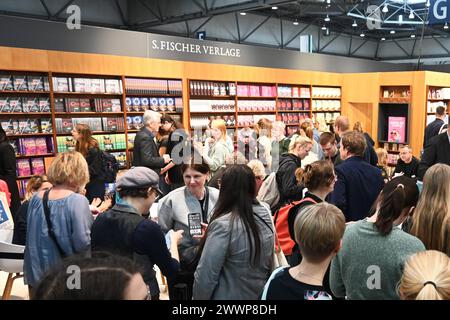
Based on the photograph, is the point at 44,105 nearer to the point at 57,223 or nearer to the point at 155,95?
the point at 155,95

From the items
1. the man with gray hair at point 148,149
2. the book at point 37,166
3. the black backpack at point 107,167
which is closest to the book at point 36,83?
the book at point 37,166

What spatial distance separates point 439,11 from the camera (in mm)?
5531

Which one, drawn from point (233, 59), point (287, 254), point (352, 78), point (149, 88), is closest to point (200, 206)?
point (287, 254)

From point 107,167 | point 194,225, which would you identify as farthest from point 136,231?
point 107,167

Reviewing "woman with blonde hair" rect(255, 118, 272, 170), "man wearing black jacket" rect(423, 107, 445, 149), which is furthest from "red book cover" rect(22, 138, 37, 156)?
"man wearing black jacket" rect(423, 107, 445, 149)

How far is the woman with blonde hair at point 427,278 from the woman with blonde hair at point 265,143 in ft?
12.9

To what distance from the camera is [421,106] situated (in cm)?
876

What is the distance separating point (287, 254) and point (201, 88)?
5.62 metres

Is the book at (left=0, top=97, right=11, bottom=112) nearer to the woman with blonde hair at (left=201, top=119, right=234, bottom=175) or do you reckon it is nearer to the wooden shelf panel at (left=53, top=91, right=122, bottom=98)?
the wooden shelf panel at (left=53, top=91, right=122, bottom=98)

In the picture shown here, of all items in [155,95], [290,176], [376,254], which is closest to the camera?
[376,254]

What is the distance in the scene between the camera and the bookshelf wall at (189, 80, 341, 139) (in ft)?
26.0

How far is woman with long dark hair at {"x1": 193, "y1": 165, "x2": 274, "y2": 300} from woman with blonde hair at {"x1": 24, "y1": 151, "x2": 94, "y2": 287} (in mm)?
819

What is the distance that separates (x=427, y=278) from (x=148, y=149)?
3942 millimetres
